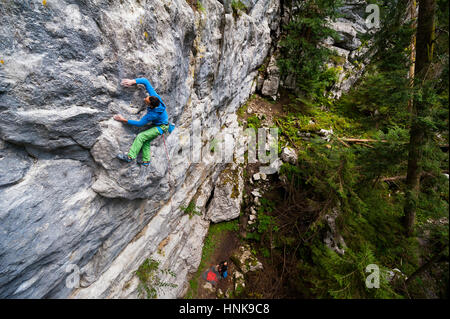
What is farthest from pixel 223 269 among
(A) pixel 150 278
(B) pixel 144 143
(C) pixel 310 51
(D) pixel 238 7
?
(C) pixel 310 51

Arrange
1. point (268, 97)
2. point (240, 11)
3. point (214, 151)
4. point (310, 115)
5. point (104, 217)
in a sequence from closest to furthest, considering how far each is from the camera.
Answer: point (104, 217) < point (240, 11) < point (214, 151) < point (310, 115) < point (268, 97)

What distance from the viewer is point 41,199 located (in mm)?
3148

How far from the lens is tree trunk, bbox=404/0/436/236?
4215mm

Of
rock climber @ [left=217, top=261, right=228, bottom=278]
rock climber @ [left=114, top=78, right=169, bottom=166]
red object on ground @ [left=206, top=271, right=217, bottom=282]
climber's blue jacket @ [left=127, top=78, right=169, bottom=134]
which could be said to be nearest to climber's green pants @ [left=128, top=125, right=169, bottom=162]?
rock climber @ [left=114, top=78, right=169, bottom=166]

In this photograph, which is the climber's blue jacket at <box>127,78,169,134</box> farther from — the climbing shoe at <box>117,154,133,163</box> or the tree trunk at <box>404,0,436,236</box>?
the tree trunk at <box>404,0,436,236</box>

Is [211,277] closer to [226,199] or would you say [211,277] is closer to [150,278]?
[150,278]

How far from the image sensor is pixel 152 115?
396 cm

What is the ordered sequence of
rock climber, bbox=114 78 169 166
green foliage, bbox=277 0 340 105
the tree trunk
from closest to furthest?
rock climber, bbox=114 78 169 166 < the tree trunk < green foliage, bbox=277 0 340 105

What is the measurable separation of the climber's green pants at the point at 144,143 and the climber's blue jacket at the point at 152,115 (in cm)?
14

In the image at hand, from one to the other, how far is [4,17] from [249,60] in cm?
1012

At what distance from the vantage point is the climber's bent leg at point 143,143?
3977 mm

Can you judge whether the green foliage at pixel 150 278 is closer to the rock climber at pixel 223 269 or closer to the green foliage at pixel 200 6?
the rock climber at pixel 223 269

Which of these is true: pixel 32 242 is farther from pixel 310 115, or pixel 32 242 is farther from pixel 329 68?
pixel 329 68
